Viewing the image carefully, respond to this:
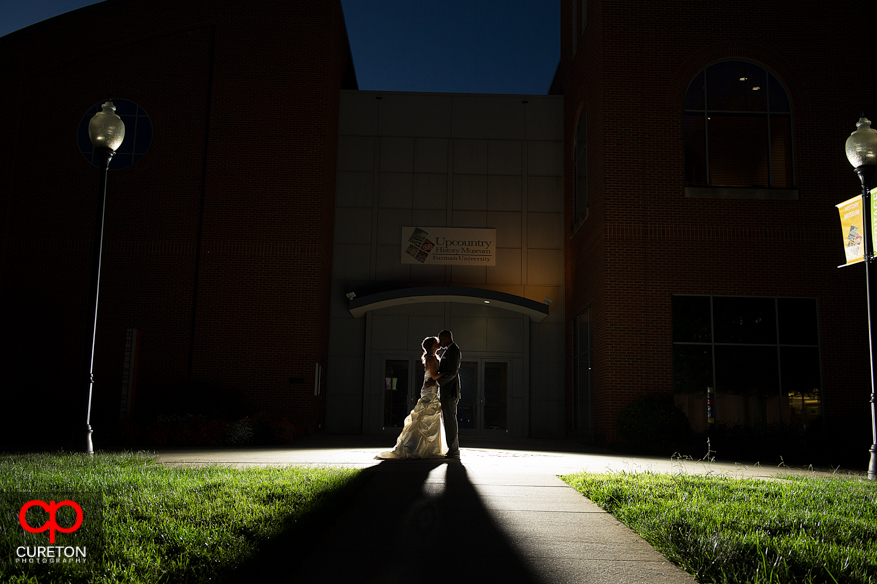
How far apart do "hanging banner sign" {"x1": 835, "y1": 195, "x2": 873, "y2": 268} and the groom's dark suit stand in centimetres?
672

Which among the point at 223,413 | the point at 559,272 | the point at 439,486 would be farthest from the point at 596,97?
the point at 439,486

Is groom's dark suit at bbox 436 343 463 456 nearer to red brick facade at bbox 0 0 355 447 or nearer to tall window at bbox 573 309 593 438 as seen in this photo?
tall window at bbox 573 309 593 438

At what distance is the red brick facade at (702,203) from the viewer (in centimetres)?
1756

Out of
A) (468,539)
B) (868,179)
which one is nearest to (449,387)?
(468,539)

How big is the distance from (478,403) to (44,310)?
44.0 feet

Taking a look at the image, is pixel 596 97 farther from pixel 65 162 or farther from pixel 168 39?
pixel 65 162

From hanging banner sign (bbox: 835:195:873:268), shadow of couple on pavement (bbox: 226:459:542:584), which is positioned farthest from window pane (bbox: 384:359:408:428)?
shadow of couple on pavement (bbox: 226:459:542:584)

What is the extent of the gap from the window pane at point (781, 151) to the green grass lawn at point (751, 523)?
11.3 meters

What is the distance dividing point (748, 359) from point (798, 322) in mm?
1626

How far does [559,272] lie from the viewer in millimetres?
23906

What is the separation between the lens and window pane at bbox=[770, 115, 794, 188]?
1836cm

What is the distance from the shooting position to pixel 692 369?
17516 millimetres

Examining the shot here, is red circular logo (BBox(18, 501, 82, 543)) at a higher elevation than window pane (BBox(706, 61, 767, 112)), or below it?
below

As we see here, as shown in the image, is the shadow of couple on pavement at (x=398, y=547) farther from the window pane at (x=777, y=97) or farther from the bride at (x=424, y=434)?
the window pane at (x=777, y=97)
